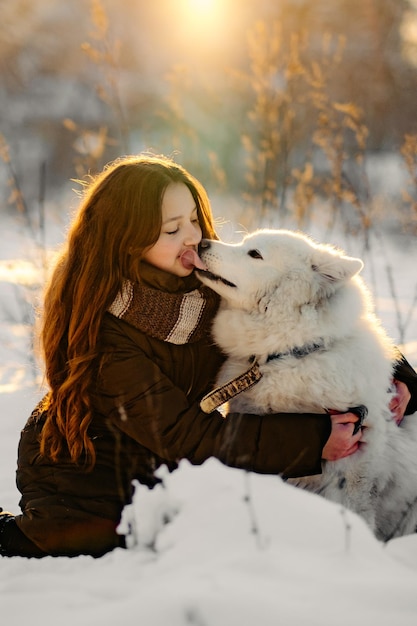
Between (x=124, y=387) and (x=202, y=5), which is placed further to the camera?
(x=202, y=5)

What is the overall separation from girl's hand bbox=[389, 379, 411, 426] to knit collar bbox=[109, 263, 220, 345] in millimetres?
781

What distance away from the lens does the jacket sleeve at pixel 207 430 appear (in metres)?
1.97

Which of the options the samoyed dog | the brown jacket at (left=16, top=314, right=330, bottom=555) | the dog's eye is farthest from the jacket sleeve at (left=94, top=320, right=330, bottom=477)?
the dog's eye

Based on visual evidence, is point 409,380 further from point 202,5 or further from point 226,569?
point 202,5

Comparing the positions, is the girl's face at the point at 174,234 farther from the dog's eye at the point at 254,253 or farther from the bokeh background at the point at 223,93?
the bokeh background at the point at 223,93

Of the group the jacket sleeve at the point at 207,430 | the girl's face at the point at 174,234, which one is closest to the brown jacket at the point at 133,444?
the jacket sleeve at the point at 207,430

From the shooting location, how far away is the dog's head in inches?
86.0

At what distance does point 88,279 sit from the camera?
7.15 feet

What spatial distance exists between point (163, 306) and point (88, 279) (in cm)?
28

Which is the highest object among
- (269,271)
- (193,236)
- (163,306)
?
(193,236)

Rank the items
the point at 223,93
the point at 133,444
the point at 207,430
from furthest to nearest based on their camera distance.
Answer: the point at 223,93
the point at 133,444
the point at 207,430

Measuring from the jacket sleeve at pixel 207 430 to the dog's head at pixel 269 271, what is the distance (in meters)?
0.43

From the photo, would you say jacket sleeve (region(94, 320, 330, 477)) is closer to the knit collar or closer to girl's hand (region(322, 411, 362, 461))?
girl's hand (region(322, 411, 362, 461))

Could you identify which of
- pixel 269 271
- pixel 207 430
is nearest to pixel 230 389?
pixel 207 430
